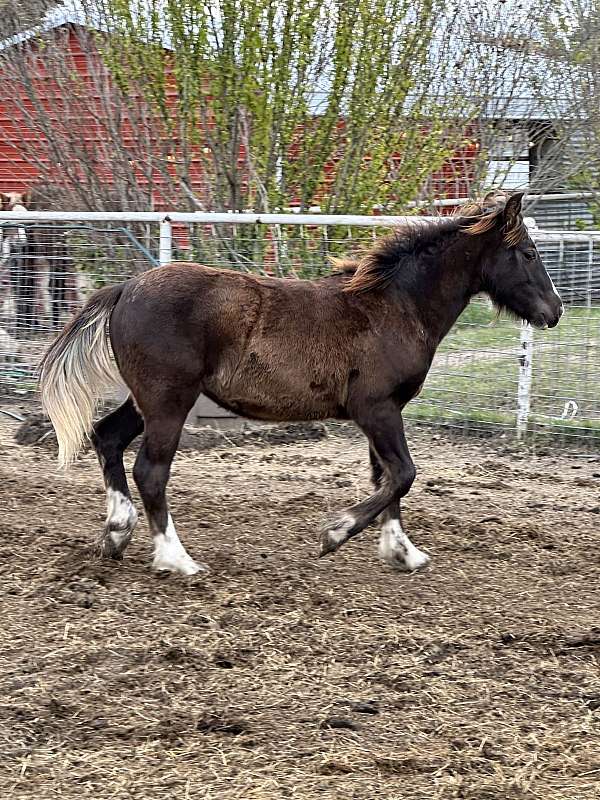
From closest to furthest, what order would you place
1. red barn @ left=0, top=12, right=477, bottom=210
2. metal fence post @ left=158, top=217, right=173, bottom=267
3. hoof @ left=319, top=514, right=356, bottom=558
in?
hoof @ left=319, top=514, right=356, bottom=558
metal fence post @ left=158, top=217, right=173, bottom=267
red barn @ left=0, top=12, right=477, bottom=210

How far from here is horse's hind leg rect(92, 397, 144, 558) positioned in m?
5.68

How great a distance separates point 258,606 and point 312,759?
1593mm

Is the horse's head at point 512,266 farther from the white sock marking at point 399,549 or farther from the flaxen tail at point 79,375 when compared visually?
the flaxen tail at point 79,375

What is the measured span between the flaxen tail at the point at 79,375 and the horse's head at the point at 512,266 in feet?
7.03

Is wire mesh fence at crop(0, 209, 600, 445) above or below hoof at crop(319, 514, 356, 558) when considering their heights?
above

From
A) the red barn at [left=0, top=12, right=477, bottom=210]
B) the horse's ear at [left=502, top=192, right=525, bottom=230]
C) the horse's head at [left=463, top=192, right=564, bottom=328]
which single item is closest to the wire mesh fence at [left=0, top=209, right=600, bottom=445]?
the red barn at [left=0, top=12, right=477, bottom=210]

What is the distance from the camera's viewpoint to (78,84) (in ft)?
36.9

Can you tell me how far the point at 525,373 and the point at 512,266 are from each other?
302 cm

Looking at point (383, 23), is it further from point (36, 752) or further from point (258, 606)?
point (36, 752)

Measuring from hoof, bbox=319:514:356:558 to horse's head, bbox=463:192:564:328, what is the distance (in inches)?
66.3

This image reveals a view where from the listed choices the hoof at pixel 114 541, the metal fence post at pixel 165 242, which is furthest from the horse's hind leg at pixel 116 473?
the metal fence post at pixel 165 242

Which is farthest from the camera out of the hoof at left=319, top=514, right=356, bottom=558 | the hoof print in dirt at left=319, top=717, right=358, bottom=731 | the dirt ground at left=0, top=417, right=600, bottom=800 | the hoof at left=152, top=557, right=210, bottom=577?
the hoof at left=319, top=514, right=356, bottom=558

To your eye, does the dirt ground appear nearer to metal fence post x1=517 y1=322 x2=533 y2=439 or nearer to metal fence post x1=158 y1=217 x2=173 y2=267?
metal fence post x1=517 y1=322 x2=533 y2=439

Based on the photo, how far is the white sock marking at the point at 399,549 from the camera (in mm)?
5805
